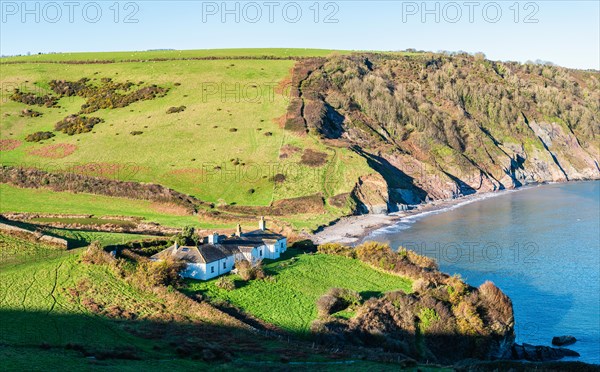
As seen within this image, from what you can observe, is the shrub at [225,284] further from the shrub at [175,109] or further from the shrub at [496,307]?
the shrub at [175,109]

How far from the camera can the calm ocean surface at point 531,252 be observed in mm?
55562

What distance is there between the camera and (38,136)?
122m

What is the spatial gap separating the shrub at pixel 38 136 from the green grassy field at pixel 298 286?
81979 millimetres

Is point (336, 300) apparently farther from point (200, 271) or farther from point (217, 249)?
point (217, 249)

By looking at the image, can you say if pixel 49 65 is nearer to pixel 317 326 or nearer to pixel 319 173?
pixel 319 173

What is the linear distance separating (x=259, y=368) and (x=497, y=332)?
81.9 feet

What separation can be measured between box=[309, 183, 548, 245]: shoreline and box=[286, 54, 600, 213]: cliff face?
111 inches

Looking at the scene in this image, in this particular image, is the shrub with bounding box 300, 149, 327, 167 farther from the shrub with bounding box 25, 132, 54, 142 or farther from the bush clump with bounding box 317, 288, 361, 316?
the bush clump with bounding box 317, 288, 361, 316

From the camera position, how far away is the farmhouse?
50.4 meters

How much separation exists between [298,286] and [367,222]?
4783cm

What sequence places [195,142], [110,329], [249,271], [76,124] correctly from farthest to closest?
[76,124]
[195,142]
[249,271]
[110,329]

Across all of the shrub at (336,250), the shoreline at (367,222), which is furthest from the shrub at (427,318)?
the shoreline at (367,222)

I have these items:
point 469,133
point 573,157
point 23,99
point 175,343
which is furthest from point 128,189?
point 573,157

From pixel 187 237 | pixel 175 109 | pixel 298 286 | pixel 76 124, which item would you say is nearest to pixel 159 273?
pixel 187 237
